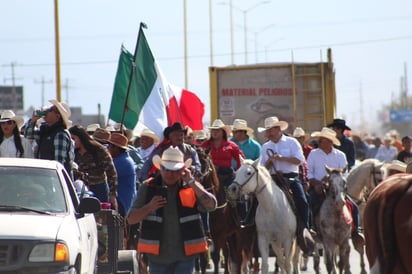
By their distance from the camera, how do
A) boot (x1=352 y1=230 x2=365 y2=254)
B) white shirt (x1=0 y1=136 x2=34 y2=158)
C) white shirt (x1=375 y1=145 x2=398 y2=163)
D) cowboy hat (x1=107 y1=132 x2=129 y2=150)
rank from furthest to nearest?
white shirt (x1=375 y1=145 x2=398 y2=163) → boot (x1=352 y1=230 x2=365 y2=254) → cowboy hat (x1=107 y1=132 x2=129 y2=150) → white shirt (x1=0 y1=136 x2=34 y2=158)

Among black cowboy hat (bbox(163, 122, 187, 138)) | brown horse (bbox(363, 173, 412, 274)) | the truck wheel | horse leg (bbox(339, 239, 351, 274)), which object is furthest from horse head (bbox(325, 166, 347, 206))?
brown horse (bbox(363, 173, 412, 274))

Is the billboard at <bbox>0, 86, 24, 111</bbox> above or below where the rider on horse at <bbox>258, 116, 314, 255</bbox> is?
above

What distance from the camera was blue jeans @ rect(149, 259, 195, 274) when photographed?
11961mm

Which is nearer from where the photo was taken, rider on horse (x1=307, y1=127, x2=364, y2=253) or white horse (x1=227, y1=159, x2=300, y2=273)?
white horse (x1=227, y1=159, x2=300, y2=273)

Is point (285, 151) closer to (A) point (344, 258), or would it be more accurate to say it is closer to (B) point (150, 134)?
(A) point (344, 258)

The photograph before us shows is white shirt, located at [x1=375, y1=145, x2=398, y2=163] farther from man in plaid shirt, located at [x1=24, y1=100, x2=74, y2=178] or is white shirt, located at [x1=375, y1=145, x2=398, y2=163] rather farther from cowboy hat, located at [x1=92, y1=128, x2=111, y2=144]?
man in plaid shirt, located at [x1=24, y1=100, x2=74, y2=178]

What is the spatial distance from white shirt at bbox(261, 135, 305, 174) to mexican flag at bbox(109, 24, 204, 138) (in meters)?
1.89

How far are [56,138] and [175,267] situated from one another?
3510mm

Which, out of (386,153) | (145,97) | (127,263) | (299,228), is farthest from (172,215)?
(386,153)

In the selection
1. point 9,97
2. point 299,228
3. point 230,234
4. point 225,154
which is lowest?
point 230,234

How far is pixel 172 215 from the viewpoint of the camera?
1192cm

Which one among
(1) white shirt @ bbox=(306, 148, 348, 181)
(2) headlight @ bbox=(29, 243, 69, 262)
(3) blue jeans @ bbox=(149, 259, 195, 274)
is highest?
(1) white shirt @ bbox=(306, 148, 348, 181)

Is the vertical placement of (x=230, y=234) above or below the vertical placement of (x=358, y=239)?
above

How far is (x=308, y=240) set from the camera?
1891 centimetres
